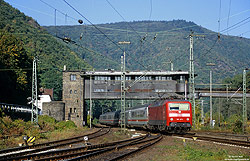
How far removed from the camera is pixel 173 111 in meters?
30.1

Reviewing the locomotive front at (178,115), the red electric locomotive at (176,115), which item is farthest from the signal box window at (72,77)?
the locomotive front at (178,115)

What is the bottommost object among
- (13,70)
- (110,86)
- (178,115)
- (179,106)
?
(178,115)

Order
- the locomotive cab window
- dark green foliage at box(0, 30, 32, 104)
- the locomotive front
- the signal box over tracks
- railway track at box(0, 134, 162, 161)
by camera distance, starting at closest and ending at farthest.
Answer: railway track at box(0, 134, 162, 161) → the locomotive front → the locomotive cab window → dark green foliage at box(0, 30, 32, 104) → the signal box over tracks

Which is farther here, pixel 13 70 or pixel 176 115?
pixel 13 70

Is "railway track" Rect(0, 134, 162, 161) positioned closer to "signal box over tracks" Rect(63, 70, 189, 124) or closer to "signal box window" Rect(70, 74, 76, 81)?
"signal box over tracks" Rect(63, 70, 189, 124)

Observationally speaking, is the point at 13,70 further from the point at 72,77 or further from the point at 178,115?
the point at 178,115

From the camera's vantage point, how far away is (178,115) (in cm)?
3023

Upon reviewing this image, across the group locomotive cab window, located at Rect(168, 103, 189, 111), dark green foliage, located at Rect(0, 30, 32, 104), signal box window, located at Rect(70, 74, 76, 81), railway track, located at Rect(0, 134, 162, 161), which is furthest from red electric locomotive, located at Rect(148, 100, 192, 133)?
signal box window, located at Rect(70, 74, 76, 81)

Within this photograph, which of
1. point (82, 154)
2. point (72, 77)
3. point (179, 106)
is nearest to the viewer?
point (82, 154)

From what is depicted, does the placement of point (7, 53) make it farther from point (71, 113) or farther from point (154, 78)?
point (154, 78)

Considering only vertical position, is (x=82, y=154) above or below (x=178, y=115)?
below

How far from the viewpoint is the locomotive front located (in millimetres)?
30000

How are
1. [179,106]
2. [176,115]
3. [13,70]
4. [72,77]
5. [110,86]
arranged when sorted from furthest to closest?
[72,77] → [110,86] → [13,70] → [179,106] → [176,115]

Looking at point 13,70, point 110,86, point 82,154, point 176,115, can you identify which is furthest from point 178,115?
point 110,86
